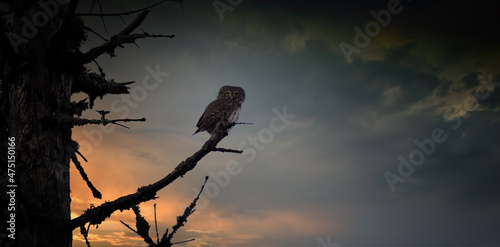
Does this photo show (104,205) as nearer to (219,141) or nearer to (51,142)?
(51,142)

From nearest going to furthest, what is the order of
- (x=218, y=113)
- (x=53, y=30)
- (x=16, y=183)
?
(x=16, y=183)
(x=53, y=30)
(x=218, y=113)

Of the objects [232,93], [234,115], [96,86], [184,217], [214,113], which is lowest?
[184,217]

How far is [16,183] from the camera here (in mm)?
3742

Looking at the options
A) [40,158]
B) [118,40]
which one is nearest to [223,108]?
[118,40]

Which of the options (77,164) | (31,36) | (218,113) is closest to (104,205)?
(77,164)

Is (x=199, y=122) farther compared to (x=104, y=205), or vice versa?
(x=199, y=122)

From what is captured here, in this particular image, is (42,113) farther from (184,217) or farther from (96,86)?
(184,217)

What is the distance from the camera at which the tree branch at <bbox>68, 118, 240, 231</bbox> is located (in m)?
3.91

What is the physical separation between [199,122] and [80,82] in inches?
184

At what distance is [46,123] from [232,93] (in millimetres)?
7932

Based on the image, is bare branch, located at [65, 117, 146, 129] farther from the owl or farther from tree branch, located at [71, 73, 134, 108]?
the owl

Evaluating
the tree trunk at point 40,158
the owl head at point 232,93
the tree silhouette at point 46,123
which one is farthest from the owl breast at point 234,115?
the tree trunk at point 40,158

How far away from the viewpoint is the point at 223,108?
10.1 meters

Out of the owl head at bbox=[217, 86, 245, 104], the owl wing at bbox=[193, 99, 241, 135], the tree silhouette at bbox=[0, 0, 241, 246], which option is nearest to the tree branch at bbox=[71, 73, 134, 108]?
the tree silhouette at bbox=[0, 0, 241, 246]
